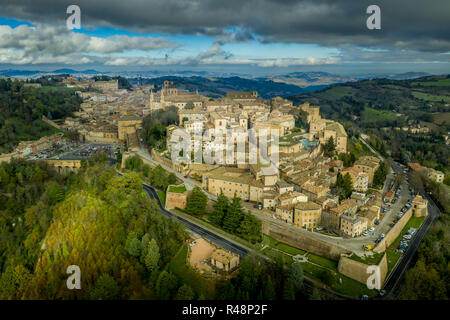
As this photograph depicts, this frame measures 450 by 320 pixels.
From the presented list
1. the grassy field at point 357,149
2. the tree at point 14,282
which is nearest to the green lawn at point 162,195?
the tree at point 14,282

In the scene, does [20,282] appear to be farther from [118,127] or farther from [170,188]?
[118,127]

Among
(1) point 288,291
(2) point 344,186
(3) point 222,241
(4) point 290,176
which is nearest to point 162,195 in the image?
(3) point 222,241

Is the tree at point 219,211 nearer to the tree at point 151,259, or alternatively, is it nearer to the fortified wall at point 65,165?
the tree at point 151,259

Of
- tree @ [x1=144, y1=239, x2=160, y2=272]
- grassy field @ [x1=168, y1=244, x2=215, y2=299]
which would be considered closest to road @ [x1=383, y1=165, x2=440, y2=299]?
grassy field @ [x1=168, y1=244, x2=215, y2=299]

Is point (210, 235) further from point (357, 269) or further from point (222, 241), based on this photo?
point (357, 269)

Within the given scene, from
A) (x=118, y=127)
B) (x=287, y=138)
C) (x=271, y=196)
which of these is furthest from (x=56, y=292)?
(x=118, y=127)

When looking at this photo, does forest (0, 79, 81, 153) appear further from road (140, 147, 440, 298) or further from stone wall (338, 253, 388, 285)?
stone wall (338, 253, 388, 285)
